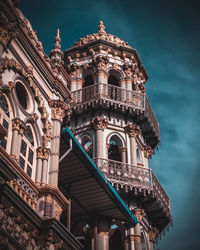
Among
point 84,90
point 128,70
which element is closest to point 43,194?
point 84,90

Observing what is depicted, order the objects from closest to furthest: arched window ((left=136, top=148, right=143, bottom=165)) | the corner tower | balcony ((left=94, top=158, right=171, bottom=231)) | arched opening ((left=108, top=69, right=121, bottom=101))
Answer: balcony ((left=94, top=158, right=171, bottom=231)) < the corner tower < arched window ((left=136, top=148, right=143, bottom=165)) < arched opening ((left=108, top=69, right=121, bottom=101))

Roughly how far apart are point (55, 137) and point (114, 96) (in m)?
13.0

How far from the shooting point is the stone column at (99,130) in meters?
29.9

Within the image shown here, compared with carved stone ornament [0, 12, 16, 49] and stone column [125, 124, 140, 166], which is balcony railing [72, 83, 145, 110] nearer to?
stone column [125, 124, 140, 166]

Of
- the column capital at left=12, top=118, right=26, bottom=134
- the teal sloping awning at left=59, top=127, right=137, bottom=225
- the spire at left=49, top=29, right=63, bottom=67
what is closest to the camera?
the column capital at left=12, top=118, right=26, bottom=134

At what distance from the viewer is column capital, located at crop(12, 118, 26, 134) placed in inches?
703

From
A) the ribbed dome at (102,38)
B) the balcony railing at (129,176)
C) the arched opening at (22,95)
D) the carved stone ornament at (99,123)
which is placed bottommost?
the arched opening at (22,95)

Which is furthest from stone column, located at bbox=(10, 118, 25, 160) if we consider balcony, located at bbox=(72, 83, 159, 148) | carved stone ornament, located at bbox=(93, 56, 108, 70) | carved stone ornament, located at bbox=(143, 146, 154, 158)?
carved stone ornament, located at bbox=(93, 56, 108, 70)

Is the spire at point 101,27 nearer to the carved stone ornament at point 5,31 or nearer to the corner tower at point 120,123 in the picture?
the corner tower at point 120,123

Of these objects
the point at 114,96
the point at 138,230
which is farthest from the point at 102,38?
the point at 138,230

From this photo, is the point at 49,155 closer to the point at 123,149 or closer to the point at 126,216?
the point at 126,216

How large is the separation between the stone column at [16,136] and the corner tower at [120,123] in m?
10.7

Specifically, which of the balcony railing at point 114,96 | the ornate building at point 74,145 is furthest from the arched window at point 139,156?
the balcony railing at point 114,96

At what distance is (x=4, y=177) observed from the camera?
48.2 feet
